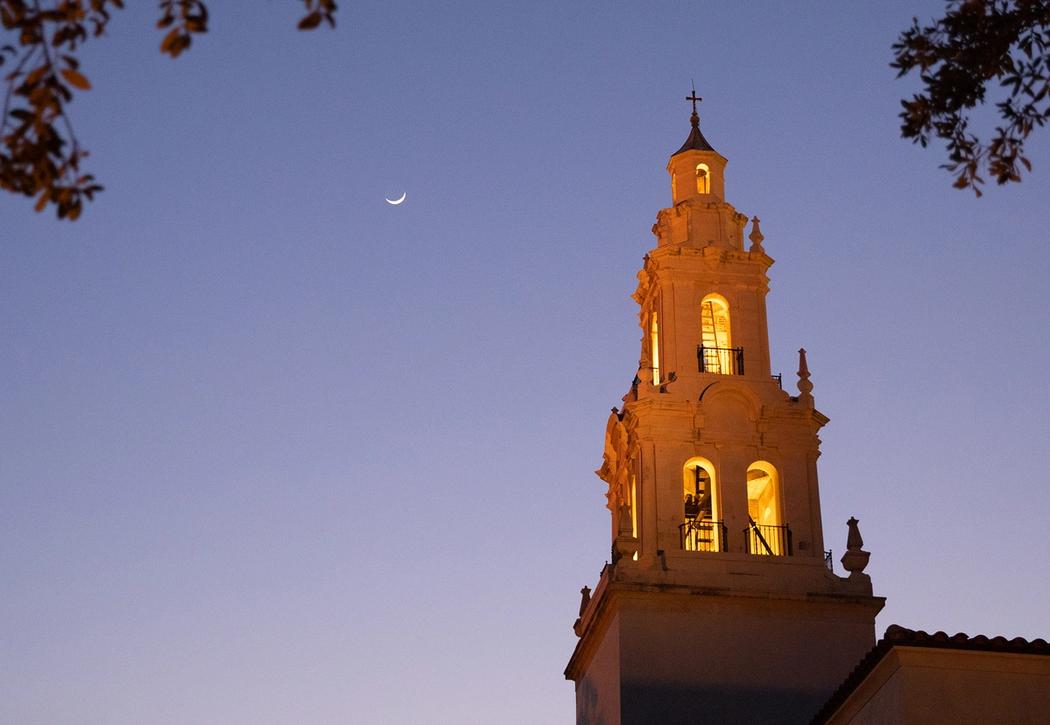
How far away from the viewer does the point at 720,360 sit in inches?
1280

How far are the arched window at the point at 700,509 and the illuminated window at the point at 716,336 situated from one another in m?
2.24

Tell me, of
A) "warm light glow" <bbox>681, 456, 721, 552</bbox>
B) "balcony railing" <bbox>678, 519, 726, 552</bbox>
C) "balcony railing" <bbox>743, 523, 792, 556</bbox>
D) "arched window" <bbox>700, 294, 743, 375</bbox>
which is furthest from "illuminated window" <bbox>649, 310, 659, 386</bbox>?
"balcony railing" <bbox>743, 523, 792, 556</bbox>

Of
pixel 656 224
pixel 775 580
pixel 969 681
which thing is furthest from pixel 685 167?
pixel 969 681

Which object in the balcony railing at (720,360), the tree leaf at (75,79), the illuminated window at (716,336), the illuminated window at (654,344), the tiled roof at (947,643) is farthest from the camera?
the illuminated window at (654,344)

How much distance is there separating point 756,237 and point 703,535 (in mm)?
7238

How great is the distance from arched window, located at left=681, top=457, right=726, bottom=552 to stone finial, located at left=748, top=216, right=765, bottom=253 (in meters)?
5.34

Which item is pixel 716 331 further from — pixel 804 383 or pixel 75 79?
pixel 75 79

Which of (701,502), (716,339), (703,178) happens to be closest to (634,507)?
(701,502)

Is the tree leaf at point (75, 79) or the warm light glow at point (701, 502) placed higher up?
the warm light glow at point (701, 502)

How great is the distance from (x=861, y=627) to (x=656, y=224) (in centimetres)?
995

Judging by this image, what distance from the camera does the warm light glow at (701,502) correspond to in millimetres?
30125

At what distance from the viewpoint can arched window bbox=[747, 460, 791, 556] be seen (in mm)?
30234

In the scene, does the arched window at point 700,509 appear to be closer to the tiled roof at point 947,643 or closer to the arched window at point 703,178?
the arched window at point 703,178

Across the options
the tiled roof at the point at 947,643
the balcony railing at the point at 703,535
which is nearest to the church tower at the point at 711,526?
the balcony railing at the point at 703,535
